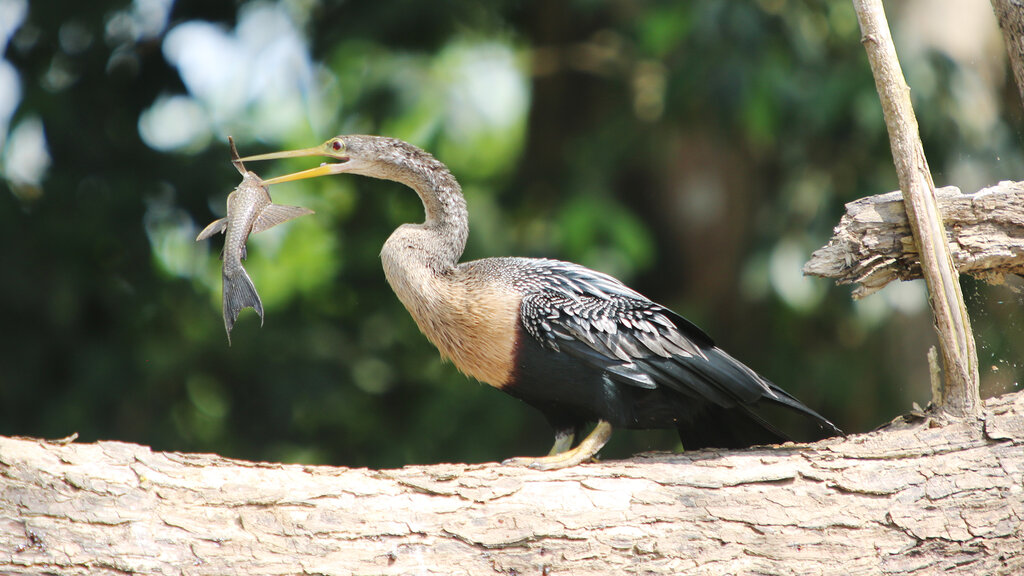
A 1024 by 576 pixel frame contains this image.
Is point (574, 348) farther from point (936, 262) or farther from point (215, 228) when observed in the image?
point (215, 228)

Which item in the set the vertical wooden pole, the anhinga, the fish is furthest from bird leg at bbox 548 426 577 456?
the vertical wooden pole

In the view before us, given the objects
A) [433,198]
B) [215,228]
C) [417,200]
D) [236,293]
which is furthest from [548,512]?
[417,200]

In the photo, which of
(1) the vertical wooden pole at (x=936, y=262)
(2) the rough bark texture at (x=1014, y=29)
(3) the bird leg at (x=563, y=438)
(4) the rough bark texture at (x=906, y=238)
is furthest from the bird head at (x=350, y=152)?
(2) the rough bark texture at (x=1014, y=29)

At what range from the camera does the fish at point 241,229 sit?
3.62 m

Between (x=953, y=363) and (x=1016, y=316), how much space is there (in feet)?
6.16

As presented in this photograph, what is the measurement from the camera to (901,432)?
11.5 feet

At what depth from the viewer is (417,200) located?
6938mm

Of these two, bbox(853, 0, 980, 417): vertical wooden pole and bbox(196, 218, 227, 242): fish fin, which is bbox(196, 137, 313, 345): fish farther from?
bbox(853, 0, 980, 417): vertical wooden pole

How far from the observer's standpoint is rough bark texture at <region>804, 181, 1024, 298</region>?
349cm

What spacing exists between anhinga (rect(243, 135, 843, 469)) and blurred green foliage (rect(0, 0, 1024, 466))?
1.91m

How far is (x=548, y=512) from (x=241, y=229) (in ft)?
5.34

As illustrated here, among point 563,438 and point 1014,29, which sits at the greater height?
point 1014,29

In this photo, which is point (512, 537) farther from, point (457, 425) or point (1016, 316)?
point (457, 425)

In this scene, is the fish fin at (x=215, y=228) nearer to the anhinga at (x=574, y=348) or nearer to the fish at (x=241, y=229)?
the fish at (x=241, y=229)
